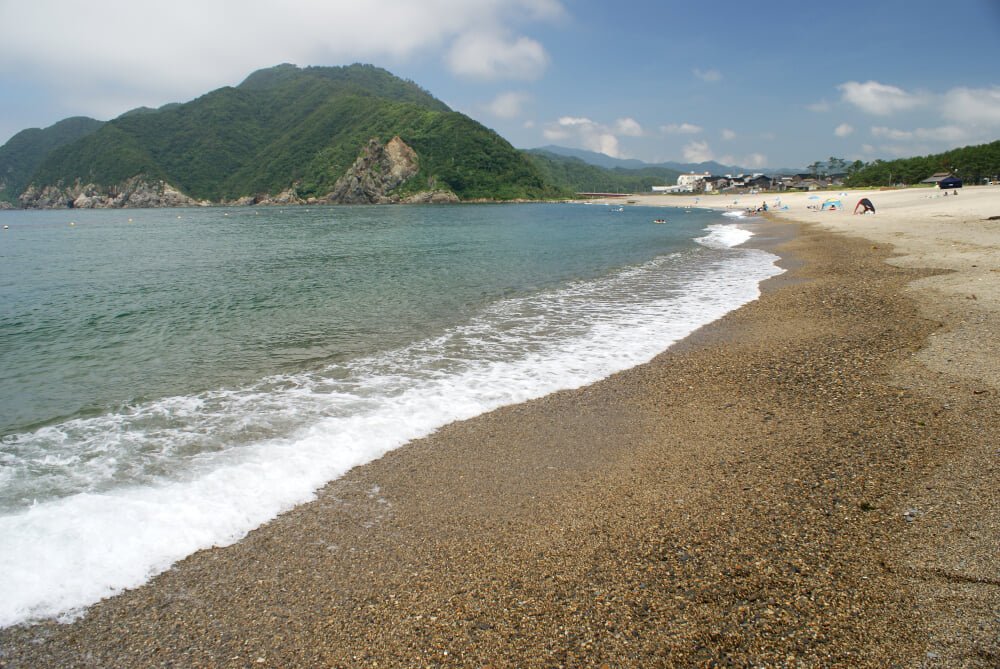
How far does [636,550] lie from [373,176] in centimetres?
17713

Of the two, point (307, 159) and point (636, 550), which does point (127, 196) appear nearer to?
point (307, 159)

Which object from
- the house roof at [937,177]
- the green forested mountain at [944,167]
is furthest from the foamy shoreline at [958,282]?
the green forested mountain at [944,167]

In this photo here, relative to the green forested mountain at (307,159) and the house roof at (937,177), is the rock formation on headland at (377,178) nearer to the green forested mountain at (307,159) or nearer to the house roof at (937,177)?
the green forested mountain at (307,159)

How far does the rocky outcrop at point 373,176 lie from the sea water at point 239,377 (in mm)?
150751

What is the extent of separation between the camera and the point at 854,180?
394 feet

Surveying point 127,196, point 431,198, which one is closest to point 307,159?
point 431,198

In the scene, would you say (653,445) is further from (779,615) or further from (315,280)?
(315,280)

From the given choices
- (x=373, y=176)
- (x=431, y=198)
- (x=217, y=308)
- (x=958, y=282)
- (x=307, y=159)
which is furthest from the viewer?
(x=307, y=159)

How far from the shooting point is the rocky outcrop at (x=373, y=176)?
166000 millimetres

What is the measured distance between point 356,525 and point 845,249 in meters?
28.0

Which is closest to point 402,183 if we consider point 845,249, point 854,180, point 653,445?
point 854,180

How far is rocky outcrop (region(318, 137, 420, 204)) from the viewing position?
545 feet

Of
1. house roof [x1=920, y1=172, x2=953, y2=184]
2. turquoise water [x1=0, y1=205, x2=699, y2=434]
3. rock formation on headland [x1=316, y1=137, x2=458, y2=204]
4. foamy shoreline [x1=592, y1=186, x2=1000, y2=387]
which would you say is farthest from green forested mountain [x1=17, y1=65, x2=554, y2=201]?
foamy shoreline [x1=592, y1=186, x2=1000, y2=387]

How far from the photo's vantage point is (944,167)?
91750 mm
